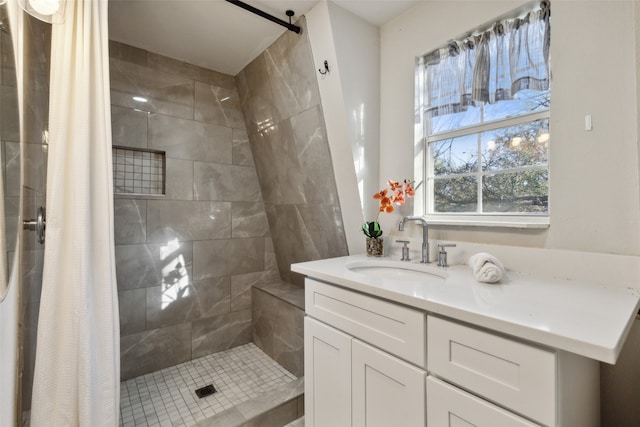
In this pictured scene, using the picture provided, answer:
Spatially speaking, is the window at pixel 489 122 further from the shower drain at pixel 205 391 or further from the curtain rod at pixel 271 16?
the shower drain at pixel 205 391

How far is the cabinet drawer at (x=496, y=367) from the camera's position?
69 centimetres

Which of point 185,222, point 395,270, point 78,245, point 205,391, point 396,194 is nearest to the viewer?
point 78,245

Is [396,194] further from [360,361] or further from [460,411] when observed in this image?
[460,411]

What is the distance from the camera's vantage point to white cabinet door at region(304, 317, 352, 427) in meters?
1.22

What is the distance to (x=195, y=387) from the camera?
6.60 feet

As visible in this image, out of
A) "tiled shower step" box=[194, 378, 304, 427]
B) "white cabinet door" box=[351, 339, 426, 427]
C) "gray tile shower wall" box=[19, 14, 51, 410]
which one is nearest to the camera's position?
"white cabinet door" box=[351, 339, 426, 427]

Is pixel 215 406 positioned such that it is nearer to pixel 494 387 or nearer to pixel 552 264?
pixel 494 387

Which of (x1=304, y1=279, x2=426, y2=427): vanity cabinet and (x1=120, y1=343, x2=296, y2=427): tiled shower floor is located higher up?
(x1=304, y1=279, x2=426, y2=427): vanity cabinet

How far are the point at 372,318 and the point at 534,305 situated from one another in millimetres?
515

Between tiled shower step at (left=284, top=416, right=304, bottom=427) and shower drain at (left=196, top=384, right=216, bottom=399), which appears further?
shower drain at (left=196, top=384, right=216, bottom=399)

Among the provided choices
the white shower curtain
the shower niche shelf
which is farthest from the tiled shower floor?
the shower niche shelf

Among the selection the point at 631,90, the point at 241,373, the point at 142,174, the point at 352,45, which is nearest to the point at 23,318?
the point at 142,174

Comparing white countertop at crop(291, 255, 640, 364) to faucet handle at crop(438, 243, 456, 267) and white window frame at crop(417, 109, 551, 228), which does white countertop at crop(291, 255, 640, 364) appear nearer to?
faucet handle at crop(438, 243, 456, 267)

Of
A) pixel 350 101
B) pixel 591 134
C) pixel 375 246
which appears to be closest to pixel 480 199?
pixel 591 134
